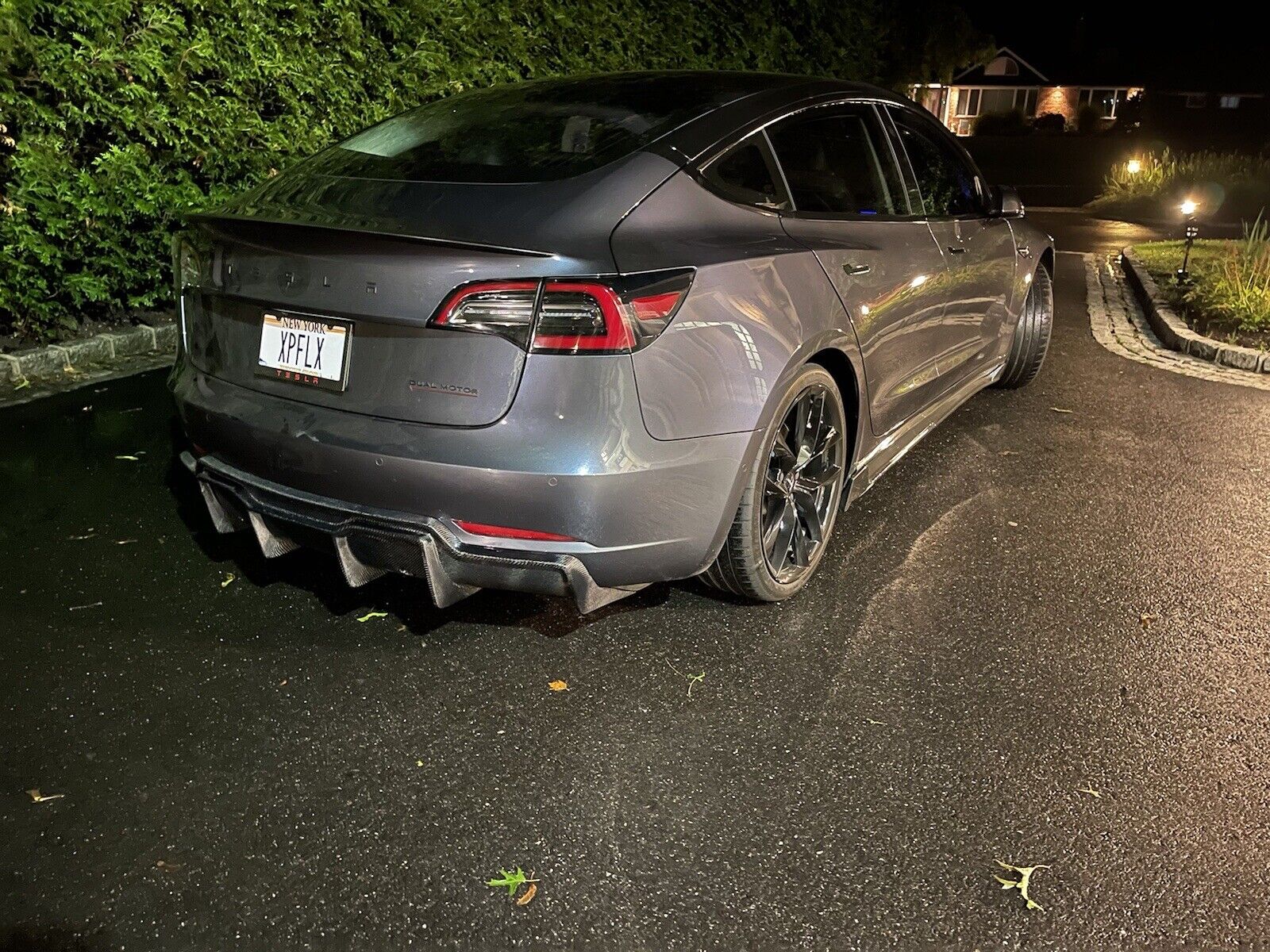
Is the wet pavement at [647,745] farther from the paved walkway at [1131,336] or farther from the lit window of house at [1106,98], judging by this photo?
the lit window of house at [1106,98]

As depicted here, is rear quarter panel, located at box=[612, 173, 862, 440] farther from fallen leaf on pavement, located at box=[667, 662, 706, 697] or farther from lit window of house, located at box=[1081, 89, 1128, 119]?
lit window of house, located at box=[1081, 89, 1128, 119]

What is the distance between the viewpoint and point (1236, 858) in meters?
2.54

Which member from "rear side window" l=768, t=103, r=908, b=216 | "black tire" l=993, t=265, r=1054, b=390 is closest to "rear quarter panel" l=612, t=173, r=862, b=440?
"rear side window" l=768, t=103, r=908, b=216

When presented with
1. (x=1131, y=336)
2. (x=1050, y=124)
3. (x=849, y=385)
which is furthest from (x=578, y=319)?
(x=1050, y=124)

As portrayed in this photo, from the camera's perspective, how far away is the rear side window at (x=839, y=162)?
368 centimetres

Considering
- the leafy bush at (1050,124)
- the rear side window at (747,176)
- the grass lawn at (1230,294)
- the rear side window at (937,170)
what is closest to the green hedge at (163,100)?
the rear side window at (747,176)

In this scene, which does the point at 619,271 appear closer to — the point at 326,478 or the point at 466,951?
the point at 326,478

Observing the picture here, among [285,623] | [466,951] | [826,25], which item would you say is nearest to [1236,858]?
[466,951]

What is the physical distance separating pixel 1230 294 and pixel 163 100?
778cm

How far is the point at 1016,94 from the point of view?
70.8 metres

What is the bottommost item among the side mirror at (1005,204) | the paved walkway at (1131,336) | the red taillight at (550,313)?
the paved walkway at (1131,336)

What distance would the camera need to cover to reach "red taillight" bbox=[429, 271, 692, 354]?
2.75 metres

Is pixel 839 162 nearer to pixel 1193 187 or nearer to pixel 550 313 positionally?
pixel 550 313

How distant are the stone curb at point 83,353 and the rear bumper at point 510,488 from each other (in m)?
3.51
